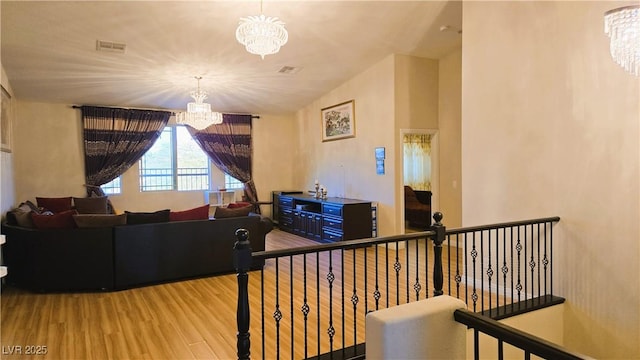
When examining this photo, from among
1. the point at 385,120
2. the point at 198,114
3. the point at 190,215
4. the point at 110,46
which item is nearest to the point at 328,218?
the point at 385,120

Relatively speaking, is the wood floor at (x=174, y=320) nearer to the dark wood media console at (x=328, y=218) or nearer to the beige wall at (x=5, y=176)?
the beige wall at (x=5, y=176)

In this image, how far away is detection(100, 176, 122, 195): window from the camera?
8.29 meters

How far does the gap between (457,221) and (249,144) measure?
526 cm

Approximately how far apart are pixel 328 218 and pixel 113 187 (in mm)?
4773

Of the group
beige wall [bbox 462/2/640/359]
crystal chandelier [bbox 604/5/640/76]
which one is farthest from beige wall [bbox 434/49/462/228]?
crystal chandelier [bbox 604/5/640/76]

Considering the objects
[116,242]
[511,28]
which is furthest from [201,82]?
[511,28]

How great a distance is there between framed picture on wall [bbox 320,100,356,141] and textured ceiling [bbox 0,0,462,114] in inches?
20.4

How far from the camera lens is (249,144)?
379 inches

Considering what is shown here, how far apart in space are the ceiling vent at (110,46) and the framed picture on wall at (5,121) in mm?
1631

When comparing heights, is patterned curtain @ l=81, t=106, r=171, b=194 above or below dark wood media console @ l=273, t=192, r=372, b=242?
above

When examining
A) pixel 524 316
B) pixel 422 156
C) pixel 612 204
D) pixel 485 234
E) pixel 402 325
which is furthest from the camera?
pixel 422 156

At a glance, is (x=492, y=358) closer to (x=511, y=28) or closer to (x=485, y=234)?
(x=485, y=234)

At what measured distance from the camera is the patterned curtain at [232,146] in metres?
9.13

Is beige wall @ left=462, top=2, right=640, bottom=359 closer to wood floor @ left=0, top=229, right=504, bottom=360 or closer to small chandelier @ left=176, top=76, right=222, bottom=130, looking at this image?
wood floor @ left=0, top=229, right=504, bottom=360
